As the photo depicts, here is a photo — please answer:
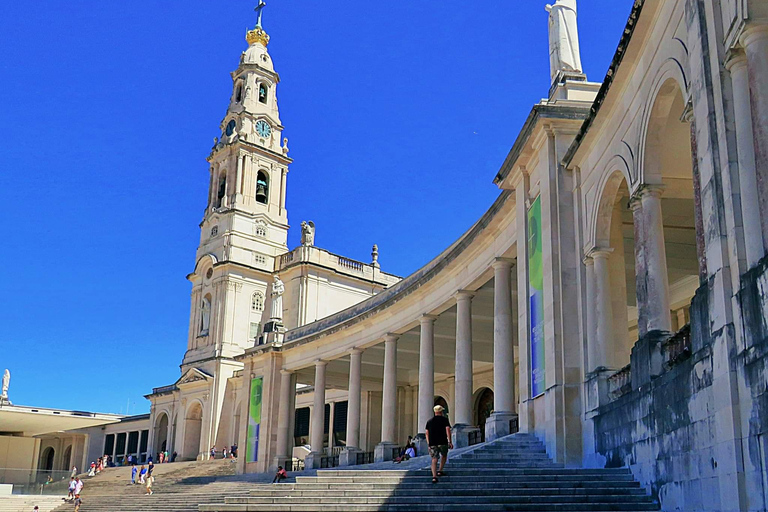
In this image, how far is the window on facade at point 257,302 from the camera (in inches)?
2527

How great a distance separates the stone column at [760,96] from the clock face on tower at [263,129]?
201 ft

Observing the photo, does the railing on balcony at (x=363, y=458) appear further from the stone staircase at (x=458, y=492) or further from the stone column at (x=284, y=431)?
the stone staircase at (x=458, y=492)

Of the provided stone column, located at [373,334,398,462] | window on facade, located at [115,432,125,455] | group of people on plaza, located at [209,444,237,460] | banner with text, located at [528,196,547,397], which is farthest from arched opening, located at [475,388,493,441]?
window on facade, located at [115,432,125,455]

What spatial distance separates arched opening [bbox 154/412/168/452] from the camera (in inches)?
2722

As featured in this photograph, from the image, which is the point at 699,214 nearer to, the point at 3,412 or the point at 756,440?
the point at 756,440

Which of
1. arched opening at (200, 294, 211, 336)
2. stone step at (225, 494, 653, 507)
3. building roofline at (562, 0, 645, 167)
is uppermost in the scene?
arched opening at (200, 294, 211, 336)

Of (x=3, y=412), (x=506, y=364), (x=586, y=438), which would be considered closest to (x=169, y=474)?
(x=3, y=412)

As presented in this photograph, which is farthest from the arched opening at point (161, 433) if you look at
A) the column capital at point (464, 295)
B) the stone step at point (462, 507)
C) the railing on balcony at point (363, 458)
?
the stone step at point (462, 507)

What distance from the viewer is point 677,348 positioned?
12.8m

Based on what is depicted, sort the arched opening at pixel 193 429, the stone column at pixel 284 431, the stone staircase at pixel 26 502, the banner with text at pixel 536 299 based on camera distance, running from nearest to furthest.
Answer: the banner with text at pixel 536 299 < the stone column at pixel 284 431 < the stone staircase at pixel 26 502 < the arched opening at pixel 193 429

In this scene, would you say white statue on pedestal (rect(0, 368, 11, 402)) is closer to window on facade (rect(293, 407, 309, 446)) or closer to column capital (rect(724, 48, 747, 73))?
window on facade (rect(293, 407, 309, 446))

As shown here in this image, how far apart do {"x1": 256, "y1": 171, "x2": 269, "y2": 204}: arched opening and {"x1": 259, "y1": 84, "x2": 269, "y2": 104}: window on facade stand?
282 inches

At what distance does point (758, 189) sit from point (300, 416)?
50116mm

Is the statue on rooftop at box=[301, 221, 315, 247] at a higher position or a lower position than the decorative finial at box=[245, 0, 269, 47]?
lower
